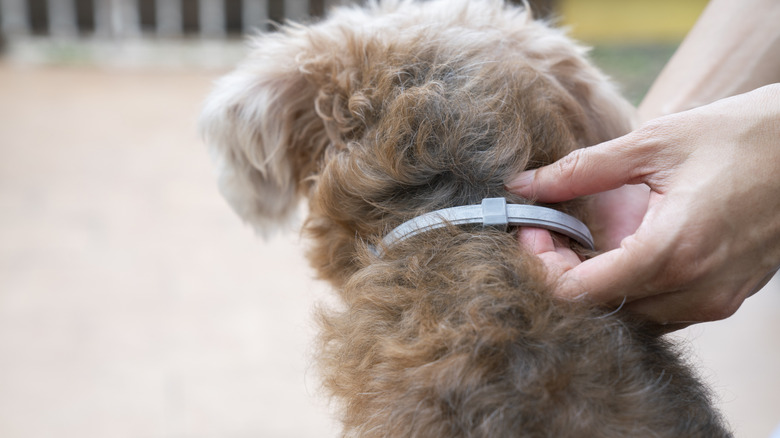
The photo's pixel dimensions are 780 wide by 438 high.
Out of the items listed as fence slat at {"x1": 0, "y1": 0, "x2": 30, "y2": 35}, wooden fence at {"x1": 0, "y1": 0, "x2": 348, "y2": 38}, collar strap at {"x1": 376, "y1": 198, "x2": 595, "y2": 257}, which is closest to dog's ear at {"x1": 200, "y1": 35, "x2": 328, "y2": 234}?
collar strap at {"x1": 376, "y1": 198, "x2": 595, "y2": 257}

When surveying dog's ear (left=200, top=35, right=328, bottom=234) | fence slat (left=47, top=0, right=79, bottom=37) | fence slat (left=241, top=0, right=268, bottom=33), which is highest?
dog's ear (left=200, top=35, right=328, bottom=234)

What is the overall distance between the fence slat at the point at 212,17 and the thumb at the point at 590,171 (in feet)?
18.3

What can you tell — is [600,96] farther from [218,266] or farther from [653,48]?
[653,48]

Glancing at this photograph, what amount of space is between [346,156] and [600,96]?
0.58 metres

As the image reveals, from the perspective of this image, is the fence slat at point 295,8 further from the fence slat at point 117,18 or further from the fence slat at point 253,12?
the fence slat at point 117,18

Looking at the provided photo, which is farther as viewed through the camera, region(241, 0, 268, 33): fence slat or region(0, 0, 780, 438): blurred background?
region(241, 0, 268, 33): fence slat

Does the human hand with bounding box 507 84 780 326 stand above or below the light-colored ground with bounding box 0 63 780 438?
above

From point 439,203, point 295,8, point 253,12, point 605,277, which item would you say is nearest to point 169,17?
point 253,12

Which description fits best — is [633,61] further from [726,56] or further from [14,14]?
[14,14]

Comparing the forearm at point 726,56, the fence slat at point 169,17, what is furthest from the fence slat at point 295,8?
the forearm at point 726,56

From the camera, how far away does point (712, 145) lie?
103 cm

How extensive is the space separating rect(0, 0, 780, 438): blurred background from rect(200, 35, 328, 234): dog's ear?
0.39 ft

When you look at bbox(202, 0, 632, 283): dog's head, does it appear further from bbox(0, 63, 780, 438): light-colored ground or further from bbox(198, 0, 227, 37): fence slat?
bbox(198, 0, 227, 37): fence slat

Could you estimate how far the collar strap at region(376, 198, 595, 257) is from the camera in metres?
1.04
